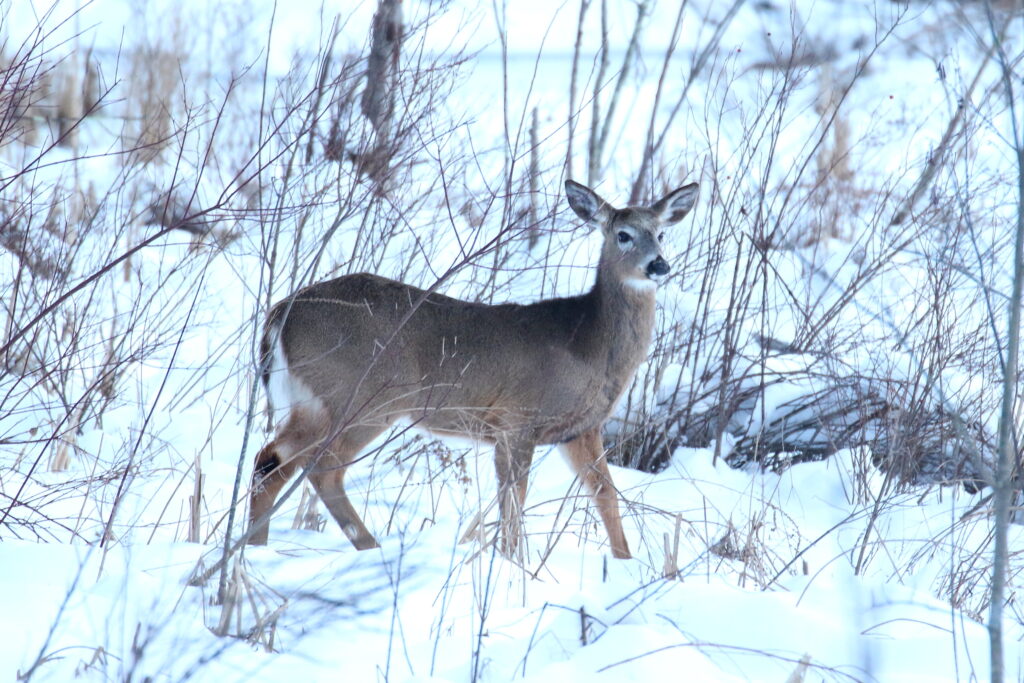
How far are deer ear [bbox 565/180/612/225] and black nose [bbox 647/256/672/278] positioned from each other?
16.4 inches

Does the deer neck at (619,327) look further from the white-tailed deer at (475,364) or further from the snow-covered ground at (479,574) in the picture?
the snow-covered ground at (479,574)

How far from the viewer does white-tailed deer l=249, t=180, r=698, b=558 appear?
196 inches

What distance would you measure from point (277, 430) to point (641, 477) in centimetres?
204

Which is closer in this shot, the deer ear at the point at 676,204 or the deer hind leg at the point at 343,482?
the deer hind leg at the point at 343,482

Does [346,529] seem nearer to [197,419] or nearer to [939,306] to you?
[197,419]

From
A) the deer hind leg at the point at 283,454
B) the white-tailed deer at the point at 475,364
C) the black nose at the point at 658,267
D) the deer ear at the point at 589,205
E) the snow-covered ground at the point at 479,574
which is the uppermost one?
the deer ear at the point at 589,205

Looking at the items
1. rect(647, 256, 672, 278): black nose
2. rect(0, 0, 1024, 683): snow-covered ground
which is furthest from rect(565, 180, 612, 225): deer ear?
rect(0, 0, 1024, 683): snow-covered ground

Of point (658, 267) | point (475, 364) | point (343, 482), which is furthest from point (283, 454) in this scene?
point (658, 267)

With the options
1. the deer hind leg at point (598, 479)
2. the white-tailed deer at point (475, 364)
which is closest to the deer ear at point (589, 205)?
the white-tailed deer at point (475, 364)

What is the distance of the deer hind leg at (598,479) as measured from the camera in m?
4.93

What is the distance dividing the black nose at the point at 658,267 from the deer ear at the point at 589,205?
0.42m

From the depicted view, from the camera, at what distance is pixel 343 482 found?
515 cm

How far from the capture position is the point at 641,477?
6.32m

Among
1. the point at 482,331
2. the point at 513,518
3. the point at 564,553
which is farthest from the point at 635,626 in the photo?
the point at 482,331
